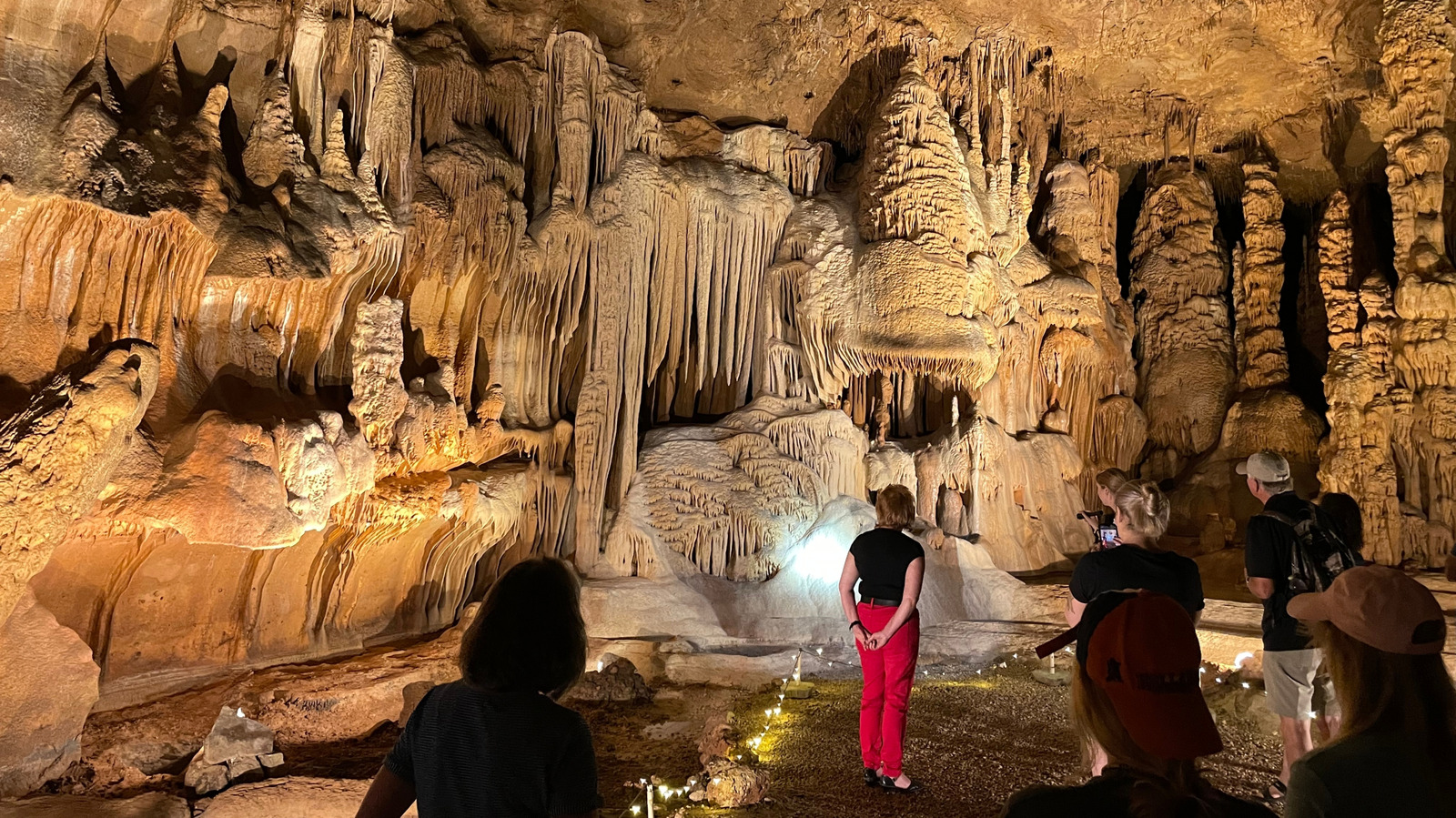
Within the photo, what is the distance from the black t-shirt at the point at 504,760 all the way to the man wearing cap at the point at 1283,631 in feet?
8.68

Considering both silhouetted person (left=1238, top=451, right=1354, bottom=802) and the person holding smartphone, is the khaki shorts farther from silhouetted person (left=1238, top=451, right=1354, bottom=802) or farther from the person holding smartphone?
the person holding smartphone

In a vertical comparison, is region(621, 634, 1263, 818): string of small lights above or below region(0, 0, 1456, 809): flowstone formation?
below

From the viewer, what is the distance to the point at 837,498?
9125 millimetres

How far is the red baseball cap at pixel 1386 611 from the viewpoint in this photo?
1322mm

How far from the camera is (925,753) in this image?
14.2 feet

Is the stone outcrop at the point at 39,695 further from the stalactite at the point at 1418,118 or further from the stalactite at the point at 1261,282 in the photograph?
the stalactite at the point at 1261,282

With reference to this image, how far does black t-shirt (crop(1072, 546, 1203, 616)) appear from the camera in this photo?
278cm

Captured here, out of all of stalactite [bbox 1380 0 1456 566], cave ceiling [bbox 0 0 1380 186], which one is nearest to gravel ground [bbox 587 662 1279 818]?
cave ceiling [bbox 0 0 1380 186]

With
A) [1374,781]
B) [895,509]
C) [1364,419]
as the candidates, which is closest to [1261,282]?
[1364,419]

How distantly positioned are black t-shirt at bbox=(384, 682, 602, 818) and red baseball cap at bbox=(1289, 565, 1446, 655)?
1.25 m

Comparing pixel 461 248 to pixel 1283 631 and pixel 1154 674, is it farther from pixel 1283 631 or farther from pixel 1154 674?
pixel 1154 674

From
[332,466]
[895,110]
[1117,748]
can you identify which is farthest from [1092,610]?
[895,110]

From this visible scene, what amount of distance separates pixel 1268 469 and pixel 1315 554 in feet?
1.33

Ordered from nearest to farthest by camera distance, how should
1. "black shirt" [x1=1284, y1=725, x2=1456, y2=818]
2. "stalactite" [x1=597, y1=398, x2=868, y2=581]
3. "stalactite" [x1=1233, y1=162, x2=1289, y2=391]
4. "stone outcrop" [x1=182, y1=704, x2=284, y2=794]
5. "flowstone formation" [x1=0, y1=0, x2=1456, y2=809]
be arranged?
"black shirt" [x1=1284, y1=725, x2=1456, y2=818]
"stone outcrop" [x1=182, y1=704, x2=284, y2=794]
"flowstone formation" [x1=0, y1=0, x2=1456, y2=809]
"stalactite" [x1=597, y1=398, x2=868, y2=581]
"stalactite" [x1=1233, y1=162, x2=1289, y2=391]
